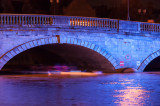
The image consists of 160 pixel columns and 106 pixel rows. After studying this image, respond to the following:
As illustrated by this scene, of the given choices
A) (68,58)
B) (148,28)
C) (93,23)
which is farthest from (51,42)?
(68,58)

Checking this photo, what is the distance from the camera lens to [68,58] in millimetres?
32812

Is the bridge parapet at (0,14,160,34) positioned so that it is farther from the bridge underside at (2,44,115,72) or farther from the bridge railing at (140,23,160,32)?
the bridge underside at (2,44,115,72)

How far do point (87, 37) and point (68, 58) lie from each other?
8804 mm

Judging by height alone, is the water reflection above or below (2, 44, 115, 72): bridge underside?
above

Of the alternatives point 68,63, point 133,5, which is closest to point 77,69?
point 68,63

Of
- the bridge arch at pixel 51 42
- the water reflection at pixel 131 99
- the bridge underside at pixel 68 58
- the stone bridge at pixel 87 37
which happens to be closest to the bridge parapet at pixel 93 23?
the stone bridge at pixel 87 37

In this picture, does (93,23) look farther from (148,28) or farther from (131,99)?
(131,99)

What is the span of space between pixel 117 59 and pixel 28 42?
24.7 feet

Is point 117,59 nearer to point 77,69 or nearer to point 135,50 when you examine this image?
point 135,50

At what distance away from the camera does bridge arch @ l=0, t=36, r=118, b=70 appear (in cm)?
2218

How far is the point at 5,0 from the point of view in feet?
167

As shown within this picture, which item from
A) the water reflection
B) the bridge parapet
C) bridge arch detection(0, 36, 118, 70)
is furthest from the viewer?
the bridge parapet

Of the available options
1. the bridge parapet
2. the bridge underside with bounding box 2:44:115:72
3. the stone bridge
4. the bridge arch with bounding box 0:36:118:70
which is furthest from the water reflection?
the bridge underside with bounding box 2:44:115:72

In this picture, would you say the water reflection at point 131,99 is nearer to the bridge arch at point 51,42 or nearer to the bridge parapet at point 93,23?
the bridge arch at point 51,42
